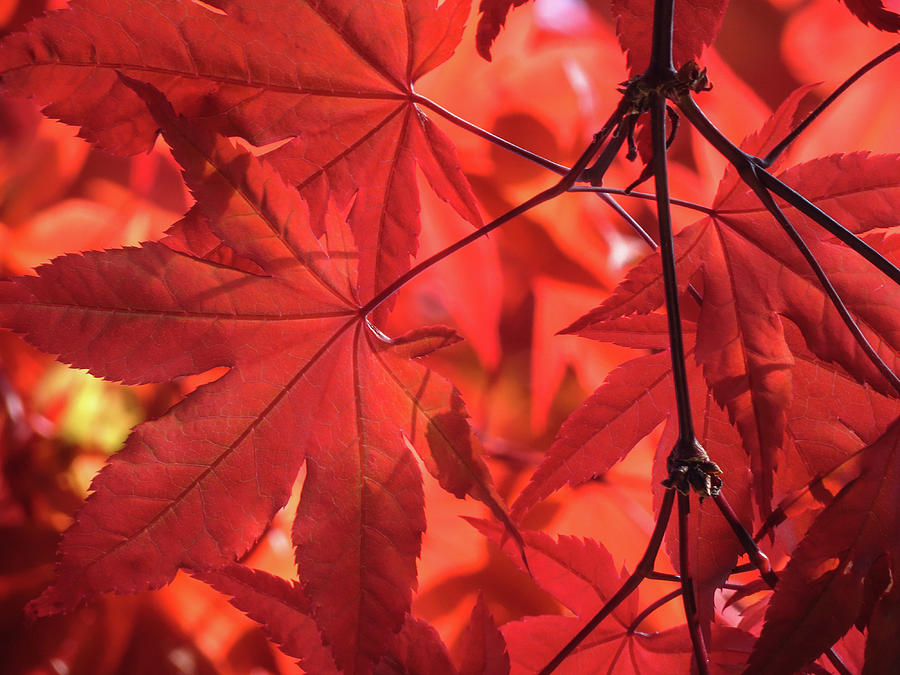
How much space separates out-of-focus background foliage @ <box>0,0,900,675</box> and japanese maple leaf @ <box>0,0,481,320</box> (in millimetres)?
388

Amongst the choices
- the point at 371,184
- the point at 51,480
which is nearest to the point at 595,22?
the point at 371,184

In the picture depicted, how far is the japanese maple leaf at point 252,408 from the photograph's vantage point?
0.32 metres

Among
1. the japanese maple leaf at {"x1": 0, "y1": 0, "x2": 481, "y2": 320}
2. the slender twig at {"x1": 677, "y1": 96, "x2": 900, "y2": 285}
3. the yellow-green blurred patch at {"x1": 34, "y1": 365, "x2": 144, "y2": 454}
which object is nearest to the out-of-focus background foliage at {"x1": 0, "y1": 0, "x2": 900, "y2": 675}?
the yellow-green blurred patch at {"x1": 34, "y1": 365, "x2": 144, "y2": 454}

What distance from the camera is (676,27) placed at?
0.38m

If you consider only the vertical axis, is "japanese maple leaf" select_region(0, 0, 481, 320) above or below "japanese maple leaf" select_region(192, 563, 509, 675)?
above

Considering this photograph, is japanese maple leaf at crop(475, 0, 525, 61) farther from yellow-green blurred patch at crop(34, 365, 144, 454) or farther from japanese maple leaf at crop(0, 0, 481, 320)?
yellow-green blurred patch at crop(34, 365, 144, 454)

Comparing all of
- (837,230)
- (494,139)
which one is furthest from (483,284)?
(837,230)

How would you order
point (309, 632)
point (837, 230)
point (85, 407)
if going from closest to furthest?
point (837, 230), point (309, 632), point (85, 407)

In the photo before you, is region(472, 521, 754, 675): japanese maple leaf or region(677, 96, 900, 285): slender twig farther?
region(472, 521, 754, 675): japanese maple leaf

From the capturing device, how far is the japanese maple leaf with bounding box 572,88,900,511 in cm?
35

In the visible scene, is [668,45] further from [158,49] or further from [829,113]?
[829,113]

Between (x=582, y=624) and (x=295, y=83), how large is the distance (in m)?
0.38

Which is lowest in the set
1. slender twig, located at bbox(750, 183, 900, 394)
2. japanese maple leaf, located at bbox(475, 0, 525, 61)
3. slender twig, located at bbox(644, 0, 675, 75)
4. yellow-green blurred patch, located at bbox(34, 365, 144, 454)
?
slender twig, located at bbox(750, 183, 900, 394)

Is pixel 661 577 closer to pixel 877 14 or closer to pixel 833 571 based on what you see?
pixel 833 571
